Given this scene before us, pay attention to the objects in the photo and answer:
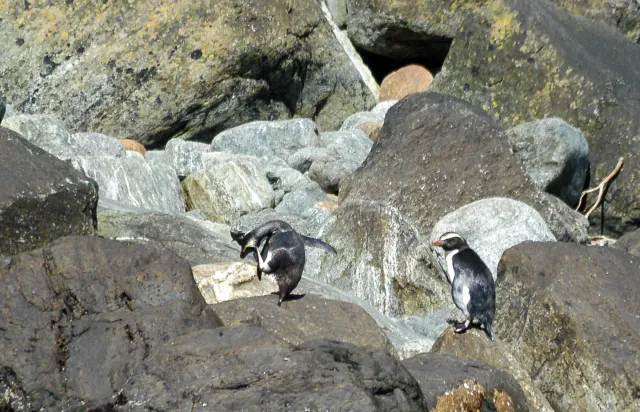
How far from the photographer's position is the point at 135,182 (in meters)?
12.2

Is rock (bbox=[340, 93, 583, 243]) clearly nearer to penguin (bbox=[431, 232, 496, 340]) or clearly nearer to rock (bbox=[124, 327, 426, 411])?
penguin (bbox=[431, 232, 496, 340])

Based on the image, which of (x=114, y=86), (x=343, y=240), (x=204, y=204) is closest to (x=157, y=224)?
(x=343, y=240)

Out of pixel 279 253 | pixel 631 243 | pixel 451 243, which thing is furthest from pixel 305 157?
pixel 279 253

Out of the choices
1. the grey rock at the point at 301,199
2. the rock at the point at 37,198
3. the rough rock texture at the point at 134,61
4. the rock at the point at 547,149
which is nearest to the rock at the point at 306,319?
the rock at the point at 37,198

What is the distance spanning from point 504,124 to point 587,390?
20.0 ft

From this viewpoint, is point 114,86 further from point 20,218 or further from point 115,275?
point 115,275

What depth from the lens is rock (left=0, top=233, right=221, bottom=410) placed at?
651cm

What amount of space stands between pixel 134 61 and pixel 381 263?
4.78 metres

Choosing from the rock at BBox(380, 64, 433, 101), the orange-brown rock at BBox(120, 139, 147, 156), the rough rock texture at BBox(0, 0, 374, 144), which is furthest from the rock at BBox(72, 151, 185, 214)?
the rock at BBox(380, 64, 433, 101)

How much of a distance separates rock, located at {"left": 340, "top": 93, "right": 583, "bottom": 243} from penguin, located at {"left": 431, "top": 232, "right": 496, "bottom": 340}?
2541 mm

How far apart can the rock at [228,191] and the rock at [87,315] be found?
16.7ft

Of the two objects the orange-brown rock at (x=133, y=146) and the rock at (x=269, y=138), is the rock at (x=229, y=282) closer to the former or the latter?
the orange-brown rock at (x=133, y=146)

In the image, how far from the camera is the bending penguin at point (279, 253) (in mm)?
8250

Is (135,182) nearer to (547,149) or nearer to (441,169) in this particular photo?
(441,169)
